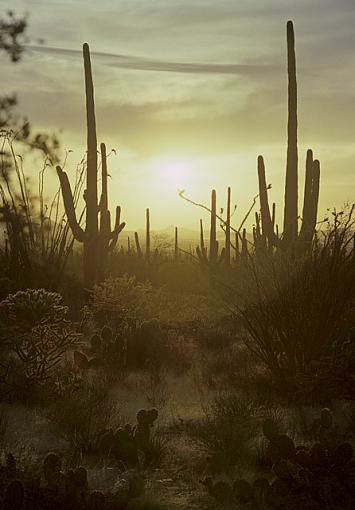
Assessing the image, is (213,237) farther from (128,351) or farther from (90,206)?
(128,351)

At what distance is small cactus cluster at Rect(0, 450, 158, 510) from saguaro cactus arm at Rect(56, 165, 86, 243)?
11.0 metres

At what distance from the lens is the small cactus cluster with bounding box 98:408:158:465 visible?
561 centimetres

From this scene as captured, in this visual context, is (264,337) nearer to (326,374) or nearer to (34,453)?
(326,374)

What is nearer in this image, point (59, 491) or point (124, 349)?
point (59, 491)

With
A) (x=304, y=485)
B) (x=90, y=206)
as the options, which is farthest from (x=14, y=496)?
(x=90, y=206)

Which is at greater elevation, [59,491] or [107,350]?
[107,350]

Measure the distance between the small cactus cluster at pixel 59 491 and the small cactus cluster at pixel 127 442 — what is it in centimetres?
94

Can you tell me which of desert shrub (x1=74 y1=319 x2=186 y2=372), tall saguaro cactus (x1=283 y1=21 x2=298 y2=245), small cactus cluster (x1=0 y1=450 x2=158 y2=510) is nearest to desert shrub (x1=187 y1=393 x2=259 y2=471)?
small cactus cluster (x1=0 y1=450 x2=158 y2=510)

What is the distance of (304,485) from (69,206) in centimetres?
1191

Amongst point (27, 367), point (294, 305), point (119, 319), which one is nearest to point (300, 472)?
point (294, 305)

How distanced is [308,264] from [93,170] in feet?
29.0

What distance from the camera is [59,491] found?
4.50m

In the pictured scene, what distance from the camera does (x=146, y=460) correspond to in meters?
5.66

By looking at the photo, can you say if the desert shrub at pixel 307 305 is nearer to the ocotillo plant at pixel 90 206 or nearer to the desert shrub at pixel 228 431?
the desert shrub at pixel 228 431
